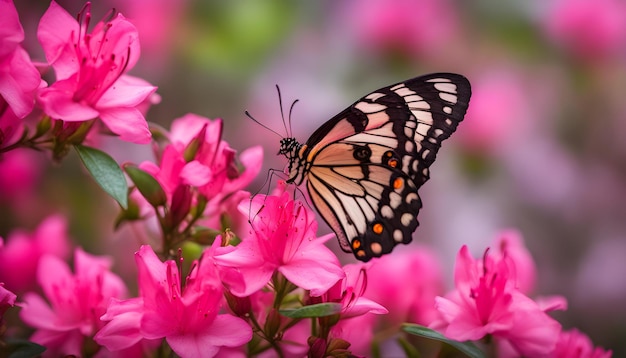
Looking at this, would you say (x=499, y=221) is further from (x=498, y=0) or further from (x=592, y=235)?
(x=498, y=0)

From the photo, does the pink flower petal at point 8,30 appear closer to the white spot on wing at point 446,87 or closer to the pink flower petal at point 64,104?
the pink flower petal at point 64,104

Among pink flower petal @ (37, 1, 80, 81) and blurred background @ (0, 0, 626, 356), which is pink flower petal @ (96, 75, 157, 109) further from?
blurred background @ (0, 0, 626, 356)

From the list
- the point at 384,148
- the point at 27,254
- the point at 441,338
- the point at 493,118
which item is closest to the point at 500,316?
the point at 441,338

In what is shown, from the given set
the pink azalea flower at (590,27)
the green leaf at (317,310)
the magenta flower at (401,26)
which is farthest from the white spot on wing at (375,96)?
the pink azalea flower at (590,27)

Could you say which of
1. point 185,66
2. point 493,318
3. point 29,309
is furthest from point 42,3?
point 493,318

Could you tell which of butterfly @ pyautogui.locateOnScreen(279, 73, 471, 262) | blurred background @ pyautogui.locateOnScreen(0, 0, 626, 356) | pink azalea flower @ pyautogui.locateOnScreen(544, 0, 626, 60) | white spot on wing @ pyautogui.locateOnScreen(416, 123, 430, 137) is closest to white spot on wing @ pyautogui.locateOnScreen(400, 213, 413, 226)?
butterfly @ pyautogui.locateOnScreen(279, 73, 471, 262)

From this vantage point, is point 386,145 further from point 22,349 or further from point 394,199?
point 22,349
